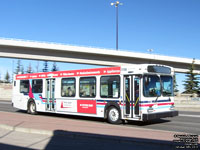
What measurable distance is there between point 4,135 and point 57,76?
7.44 metres

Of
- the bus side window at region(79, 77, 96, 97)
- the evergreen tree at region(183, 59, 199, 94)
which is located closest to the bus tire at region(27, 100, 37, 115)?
the bus side window at region(79, 77, 96, 97)

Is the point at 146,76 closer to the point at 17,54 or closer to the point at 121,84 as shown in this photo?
the point at 121,84

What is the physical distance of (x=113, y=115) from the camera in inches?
523

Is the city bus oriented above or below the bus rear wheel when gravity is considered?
above

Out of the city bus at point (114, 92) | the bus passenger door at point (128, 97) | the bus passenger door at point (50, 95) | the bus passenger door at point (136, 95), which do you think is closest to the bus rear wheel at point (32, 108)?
the city bus at point (114, 92)

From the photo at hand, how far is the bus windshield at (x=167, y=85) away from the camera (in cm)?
1314

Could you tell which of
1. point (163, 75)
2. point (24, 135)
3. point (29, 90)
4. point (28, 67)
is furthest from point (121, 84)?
point (28, 67)

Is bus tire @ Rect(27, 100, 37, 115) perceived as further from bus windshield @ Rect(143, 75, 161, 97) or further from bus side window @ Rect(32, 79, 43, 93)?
bus windshield @ Rect(143, 75, 161, 97)

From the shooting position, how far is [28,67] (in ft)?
358

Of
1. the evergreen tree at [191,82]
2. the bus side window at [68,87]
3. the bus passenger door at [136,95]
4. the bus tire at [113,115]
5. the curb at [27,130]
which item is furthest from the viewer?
the evergreen tree at [191,82]

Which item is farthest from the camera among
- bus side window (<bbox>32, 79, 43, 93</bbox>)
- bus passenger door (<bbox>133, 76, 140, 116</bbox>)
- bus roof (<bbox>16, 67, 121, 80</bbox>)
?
bus side window (<bbox>32, 79, 43, 93</bbox>)

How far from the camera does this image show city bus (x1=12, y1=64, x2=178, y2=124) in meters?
12.3

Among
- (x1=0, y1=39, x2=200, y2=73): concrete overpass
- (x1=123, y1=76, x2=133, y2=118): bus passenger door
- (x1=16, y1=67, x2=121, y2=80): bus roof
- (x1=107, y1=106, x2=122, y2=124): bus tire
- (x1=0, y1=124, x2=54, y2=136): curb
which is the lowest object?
(x1=0, y1=124, x2=54, y2=136): curb

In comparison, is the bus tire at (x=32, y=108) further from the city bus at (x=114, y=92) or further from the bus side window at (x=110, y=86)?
the bus side window at (x=110, y=86)
